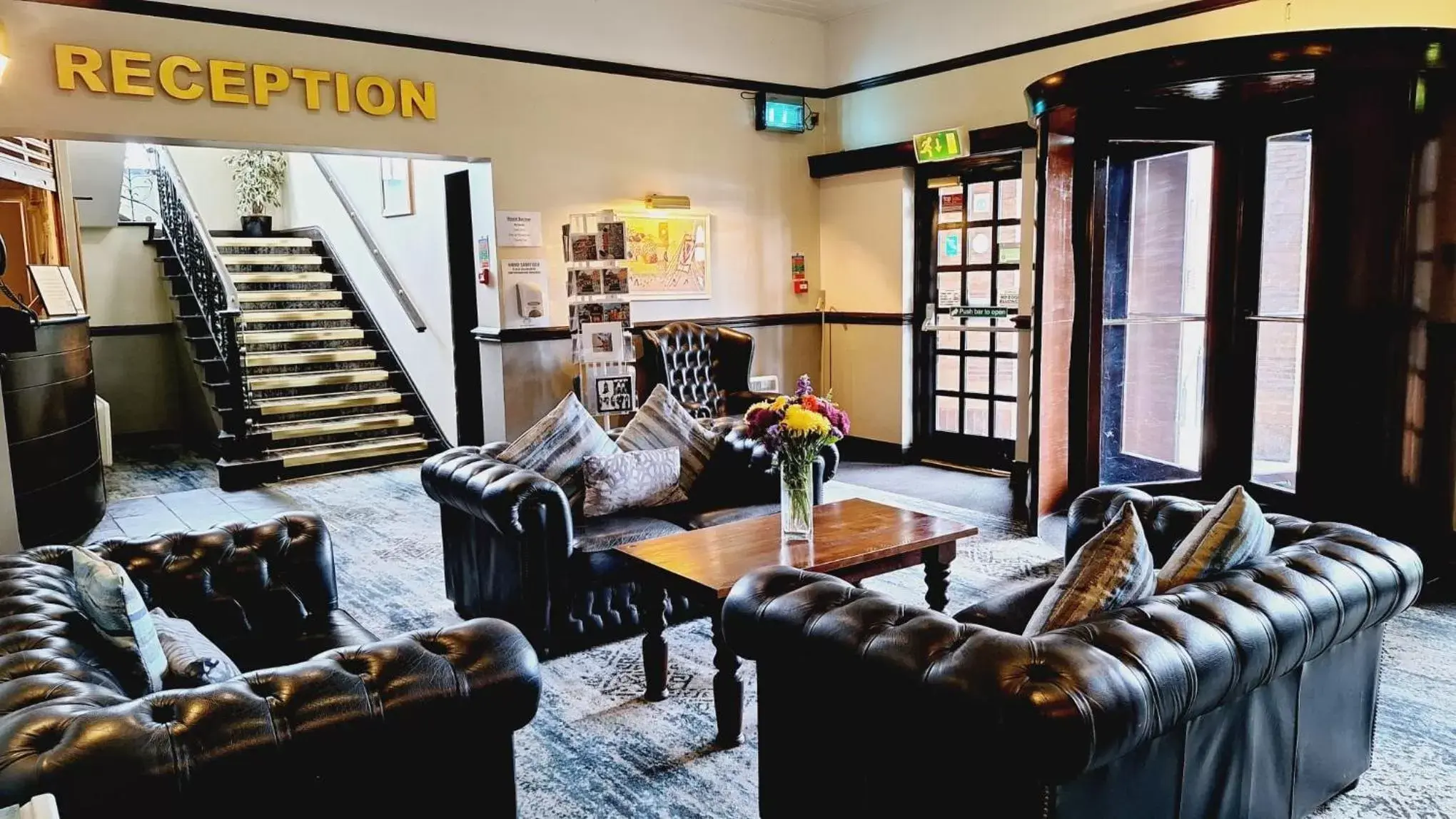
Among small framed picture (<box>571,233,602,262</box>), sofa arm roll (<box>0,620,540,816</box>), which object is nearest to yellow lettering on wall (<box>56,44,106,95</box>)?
small framed picture (<box>571,233,602,262</box>)

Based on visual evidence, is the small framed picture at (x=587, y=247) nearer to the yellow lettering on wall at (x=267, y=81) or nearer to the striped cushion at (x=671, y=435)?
the yellow lettering on wall at (x=267, y=81)

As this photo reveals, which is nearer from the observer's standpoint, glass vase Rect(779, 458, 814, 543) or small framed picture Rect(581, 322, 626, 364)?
glass vase Rect(779, 458, 814, 543)

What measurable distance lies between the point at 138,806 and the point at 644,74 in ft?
21.1

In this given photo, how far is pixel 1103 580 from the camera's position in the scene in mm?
2125

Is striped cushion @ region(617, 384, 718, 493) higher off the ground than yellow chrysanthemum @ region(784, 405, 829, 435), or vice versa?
yellow chrysanthemum @ region(784, 405, 829, 435)

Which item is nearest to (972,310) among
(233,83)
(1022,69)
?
(1022,69)

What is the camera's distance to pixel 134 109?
525cm

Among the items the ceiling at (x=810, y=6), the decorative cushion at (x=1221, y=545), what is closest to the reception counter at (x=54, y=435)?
the ceiling at (x=810, y=6)

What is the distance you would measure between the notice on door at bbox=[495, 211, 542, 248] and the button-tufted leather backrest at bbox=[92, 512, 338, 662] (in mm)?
3802

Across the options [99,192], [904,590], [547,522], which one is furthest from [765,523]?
[99,192]

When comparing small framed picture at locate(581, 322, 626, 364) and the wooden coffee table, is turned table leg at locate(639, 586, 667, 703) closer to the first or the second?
the wooden coffee table

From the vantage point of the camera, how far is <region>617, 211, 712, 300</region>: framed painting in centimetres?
725

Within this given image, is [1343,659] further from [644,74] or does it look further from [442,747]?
[644,74]

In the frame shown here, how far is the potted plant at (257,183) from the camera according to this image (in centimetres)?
1041
